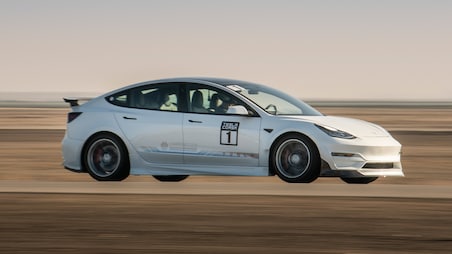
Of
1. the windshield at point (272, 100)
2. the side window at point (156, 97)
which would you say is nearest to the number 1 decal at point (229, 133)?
the windshield at point (272, 100)

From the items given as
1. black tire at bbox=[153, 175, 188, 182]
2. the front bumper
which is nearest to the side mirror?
the front bumper

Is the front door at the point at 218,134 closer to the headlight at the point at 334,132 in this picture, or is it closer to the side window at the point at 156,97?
the side window at the point at 156,97

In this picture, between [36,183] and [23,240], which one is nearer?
[23,240]

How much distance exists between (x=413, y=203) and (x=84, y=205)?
133 inches

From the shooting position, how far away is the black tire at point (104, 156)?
1470 centimetres

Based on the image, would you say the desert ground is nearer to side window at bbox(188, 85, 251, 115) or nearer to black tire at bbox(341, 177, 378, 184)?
side window at bbox(188, 85, 251, 115)

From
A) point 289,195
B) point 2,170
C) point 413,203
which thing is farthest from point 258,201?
point 2,170

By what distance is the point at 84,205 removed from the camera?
11.7 meters

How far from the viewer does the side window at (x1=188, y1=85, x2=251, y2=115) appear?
14.4 m

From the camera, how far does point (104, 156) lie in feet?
48.5

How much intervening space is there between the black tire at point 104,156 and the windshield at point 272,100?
5.34ft

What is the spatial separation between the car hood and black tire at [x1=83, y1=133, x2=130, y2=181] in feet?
7.75

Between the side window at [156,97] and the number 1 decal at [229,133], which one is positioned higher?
the side window at [156,97]

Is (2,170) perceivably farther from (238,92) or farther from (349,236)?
(349,236)
